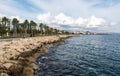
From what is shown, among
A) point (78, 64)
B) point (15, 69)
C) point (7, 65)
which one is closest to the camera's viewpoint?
point (7, 65)

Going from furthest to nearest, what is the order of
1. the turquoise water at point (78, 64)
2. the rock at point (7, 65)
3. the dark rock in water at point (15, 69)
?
the turquoise water at point (78, 64) → the rock at point (7, 65) → the dark rock in water at point (15, 69)

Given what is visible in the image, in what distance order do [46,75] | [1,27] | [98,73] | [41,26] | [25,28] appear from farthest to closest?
[41,26] → [25,28] → [1,27] → [98,73] → [46,75]

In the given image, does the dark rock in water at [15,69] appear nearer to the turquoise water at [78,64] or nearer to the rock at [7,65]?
the rock at [7,65]

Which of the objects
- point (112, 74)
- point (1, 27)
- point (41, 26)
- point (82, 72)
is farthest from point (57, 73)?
point (41, 26)

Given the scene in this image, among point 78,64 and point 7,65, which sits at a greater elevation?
point 7,65

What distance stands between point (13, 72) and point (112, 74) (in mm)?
13850

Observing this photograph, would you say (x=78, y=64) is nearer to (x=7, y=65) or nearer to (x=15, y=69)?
(x=15, y=69)

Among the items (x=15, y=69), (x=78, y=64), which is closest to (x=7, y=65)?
(x=15, y=69)

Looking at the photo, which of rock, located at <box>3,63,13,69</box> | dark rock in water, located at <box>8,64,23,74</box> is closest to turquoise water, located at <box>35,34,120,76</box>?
dark rock in water, located at <box>8,64,23,74</box>

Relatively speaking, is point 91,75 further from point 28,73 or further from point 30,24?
point 30,24

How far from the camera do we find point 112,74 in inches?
965

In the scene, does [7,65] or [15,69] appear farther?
[15,69]

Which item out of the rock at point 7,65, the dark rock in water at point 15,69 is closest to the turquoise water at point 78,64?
the dark rock in water at point 15,69

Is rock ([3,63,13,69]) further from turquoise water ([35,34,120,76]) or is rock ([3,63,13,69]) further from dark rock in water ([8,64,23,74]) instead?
turquoise water ([35,34,120,76])
